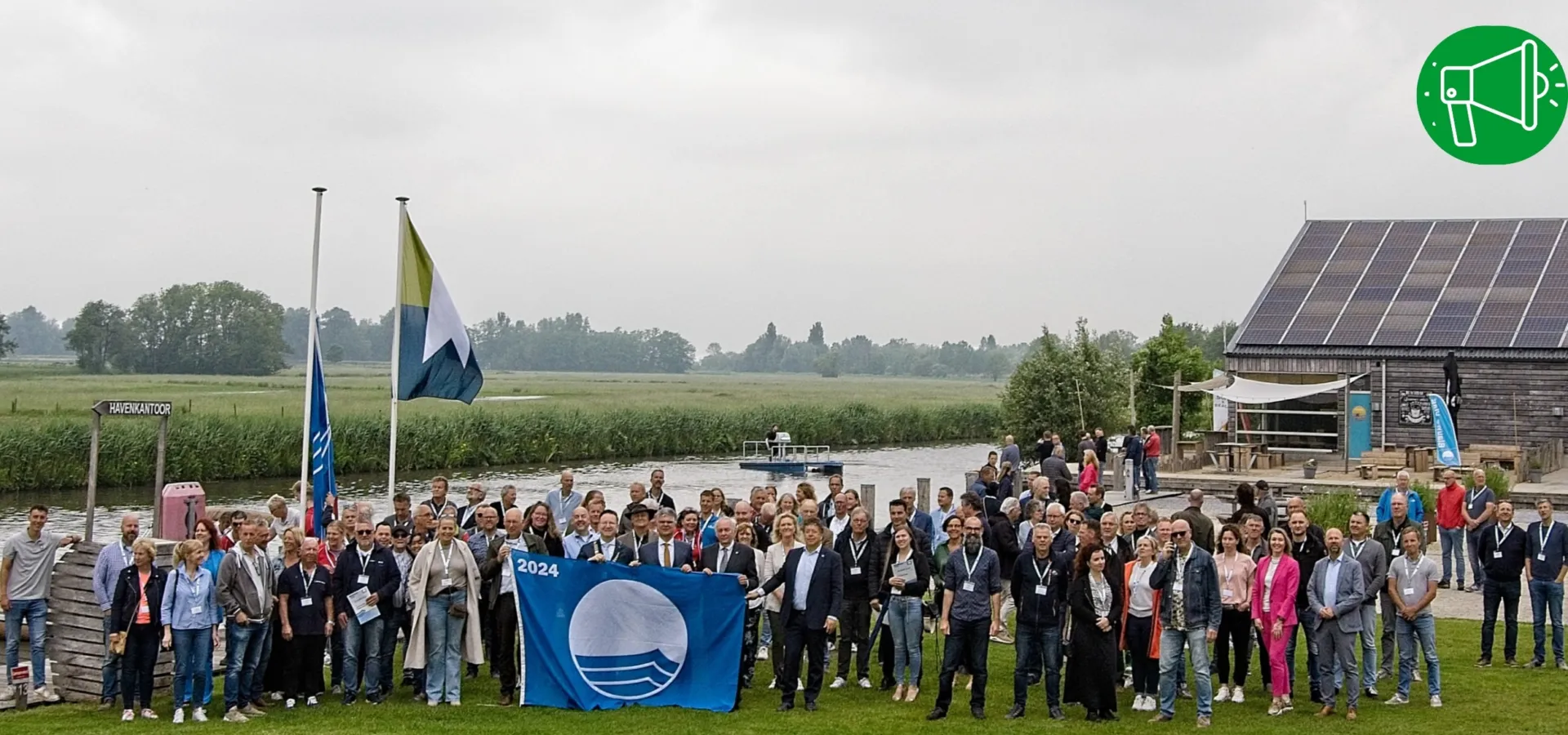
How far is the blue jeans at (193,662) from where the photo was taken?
36.9 feet

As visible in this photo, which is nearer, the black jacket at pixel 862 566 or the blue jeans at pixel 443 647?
the blue jeans at pixel 443 647

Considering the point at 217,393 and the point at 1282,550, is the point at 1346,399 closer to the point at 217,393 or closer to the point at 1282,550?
the point at 1282,550

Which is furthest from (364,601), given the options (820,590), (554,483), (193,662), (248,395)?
(248,395)

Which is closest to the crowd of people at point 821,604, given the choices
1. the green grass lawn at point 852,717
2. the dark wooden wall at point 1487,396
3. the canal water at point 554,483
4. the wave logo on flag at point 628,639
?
the green grass lawn at point 852,717

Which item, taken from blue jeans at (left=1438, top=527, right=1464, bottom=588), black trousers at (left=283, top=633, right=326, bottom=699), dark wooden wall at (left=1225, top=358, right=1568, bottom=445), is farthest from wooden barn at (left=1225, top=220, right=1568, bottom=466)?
black trousers at (left=283, top=633, right=326, bottom=699)

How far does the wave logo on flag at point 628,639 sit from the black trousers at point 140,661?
10.5 feet

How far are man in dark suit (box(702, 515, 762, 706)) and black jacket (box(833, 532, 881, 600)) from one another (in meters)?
0.74

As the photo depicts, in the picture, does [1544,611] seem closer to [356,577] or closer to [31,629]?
[356,577]

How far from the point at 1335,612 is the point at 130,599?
9279 millimetres

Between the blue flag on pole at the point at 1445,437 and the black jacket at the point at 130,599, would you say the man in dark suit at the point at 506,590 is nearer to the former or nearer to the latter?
the black jacket at the point at 130,599

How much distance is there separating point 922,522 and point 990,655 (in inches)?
61.3

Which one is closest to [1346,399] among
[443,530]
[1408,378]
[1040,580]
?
[1408,378]

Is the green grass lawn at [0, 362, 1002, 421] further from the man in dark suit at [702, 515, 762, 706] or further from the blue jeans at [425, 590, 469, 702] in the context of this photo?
the man in dark suit at [702, 515, 762, 706]

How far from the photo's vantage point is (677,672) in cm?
1205
